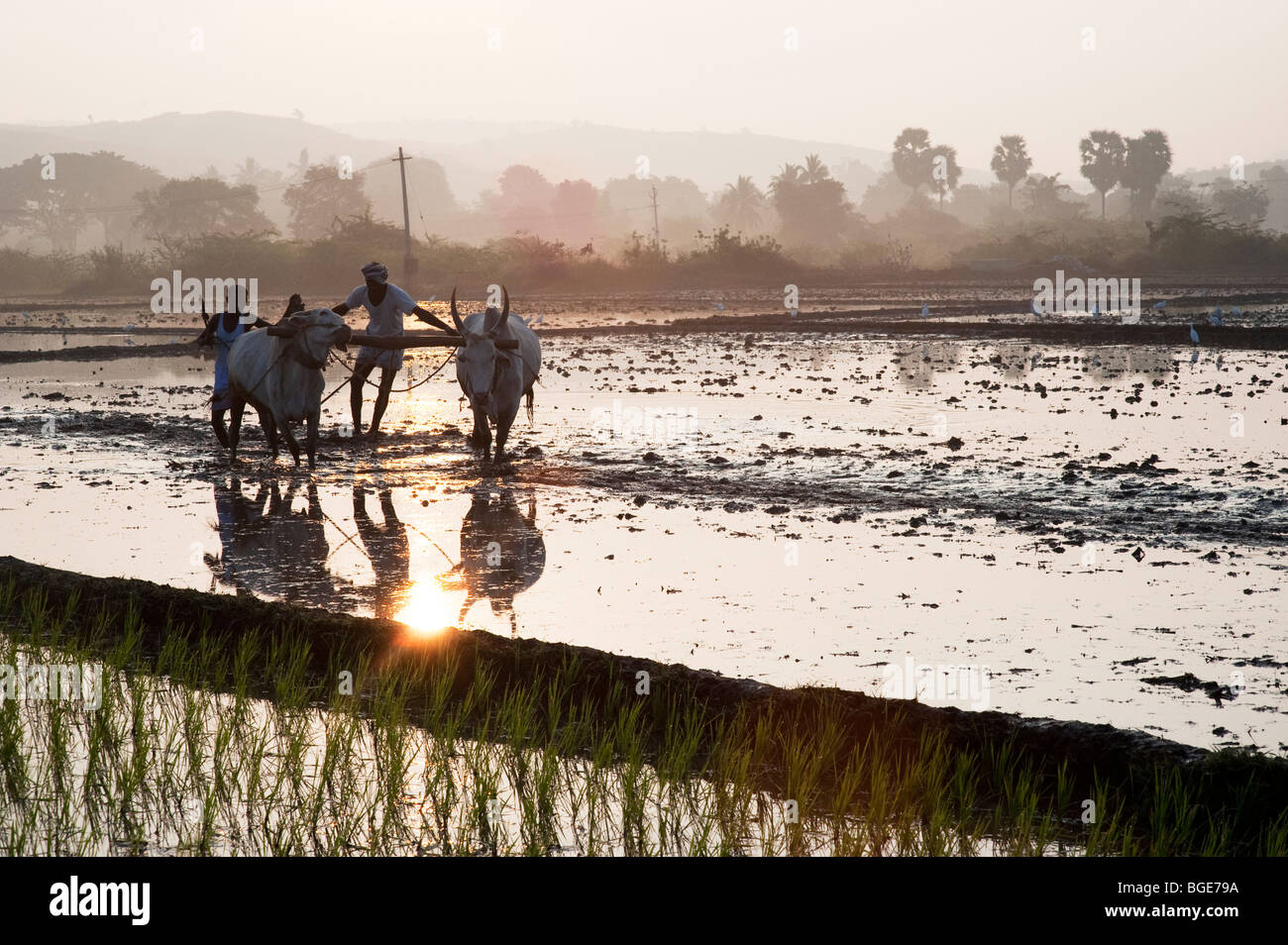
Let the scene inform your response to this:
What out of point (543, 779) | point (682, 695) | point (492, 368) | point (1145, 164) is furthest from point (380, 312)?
point (1145, 164)

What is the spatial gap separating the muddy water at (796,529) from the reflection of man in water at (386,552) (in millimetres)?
29

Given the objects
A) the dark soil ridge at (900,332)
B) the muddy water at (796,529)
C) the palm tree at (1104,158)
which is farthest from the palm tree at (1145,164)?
the muddy water at (796,529)

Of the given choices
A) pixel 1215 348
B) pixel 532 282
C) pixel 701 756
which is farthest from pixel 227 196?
pixel 701 756

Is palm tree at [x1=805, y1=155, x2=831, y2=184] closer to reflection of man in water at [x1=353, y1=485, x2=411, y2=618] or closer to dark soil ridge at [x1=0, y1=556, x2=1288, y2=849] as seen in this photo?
reflection of man in water at [x1=353, y1=485, x2=411, y2=618]

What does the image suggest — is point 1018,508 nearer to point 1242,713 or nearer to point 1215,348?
point 1242,713

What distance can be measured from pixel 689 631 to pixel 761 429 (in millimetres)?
7664

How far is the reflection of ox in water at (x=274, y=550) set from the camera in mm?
8234

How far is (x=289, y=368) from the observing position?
38.0 ft

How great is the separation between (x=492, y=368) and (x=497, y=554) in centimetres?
284

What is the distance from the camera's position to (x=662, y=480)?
11.8 metres

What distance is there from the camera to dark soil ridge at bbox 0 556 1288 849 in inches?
191

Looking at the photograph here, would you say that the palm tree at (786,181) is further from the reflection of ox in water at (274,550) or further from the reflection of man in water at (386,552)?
the reflection of man in water at (386,552)

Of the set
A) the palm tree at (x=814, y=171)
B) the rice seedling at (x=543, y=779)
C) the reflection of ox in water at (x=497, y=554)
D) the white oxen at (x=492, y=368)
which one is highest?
the palm tree at (x=814, y=171)

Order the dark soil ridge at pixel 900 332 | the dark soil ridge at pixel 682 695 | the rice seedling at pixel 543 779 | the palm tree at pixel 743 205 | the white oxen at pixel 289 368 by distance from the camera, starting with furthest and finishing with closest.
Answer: the palm tree at pixel 743 205 → the dark soil ridge at pixel 900 332 → the white oxen at pixel 289 368 → the dark soil ridge at pixel 682 695 → the rice seedling at pixel 543 779
